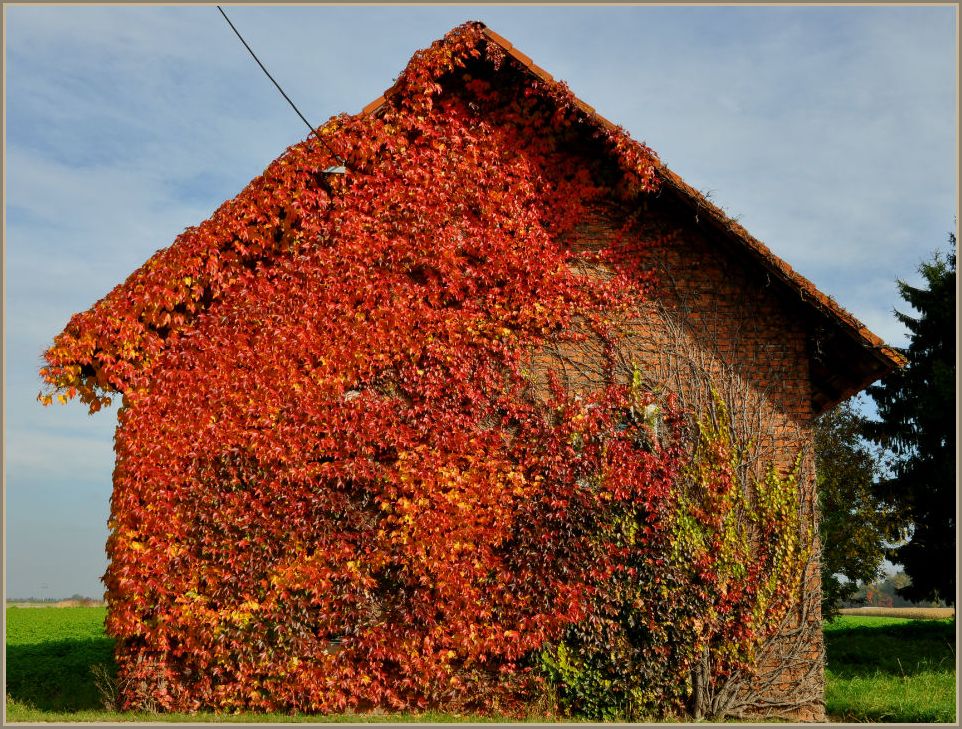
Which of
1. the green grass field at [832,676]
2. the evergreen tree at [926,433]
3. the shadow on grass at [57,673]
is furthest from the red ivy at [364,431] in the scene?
the evergreen tree at [926,433]

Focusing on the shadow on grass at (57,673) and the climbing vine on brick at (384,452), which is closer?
the climbing vine on brick at (384,452)

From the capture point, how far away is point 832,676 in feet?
45.6

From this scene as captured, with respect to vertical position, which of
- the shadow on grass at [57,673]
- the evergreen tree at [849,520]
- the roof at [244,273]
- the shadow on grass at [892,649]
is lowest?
the shadow on grass at [892,649]

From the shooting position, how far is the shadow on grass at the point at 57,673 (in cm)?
970

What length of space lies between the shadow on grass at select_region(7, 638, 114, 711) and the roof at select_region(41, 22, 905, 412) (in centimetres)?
385

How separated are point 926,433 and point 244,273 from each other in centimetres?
1794

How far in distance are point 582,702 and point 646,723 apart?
0.76 meters

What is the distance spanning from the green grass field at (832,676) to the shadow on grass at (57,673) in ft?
0.05

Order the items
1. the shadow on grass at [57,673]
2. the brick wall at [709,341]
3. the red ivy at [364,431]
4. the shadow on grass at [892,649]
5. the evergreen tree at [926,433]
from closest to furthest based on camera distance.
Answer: the red ivy at [364,431] → the shadow on grass at [57,673] → the brick wall at [709,341] → the shadow on grass at [892,649] → the evergreen tree at [926,433]

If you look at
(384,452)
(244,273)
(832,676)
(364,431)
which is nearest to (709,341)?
(384,452)

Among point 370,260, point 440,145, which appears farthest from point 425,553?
point 440,145

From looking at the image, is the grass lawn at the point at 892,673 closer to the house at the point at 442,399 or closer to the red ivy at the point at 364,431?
the house at the point at 442,399

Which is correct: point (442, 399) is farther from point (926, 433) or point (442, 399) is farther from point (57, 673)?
point (926, 433)

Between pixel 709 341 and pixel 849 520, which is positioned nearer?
pixel 709 341
